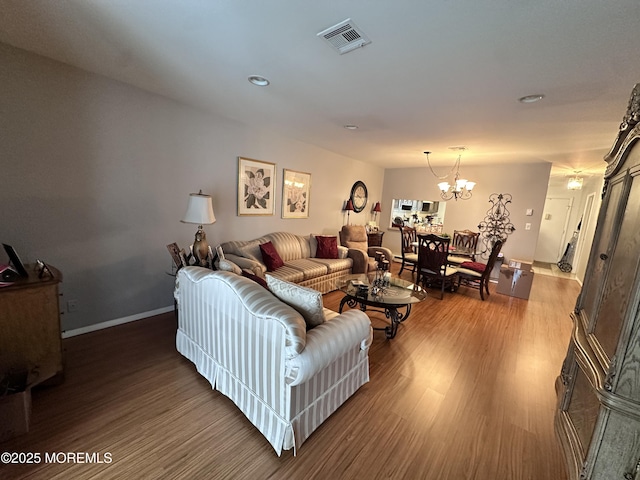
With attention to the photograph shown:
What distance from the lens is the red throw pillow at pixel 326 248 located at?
15.5ft

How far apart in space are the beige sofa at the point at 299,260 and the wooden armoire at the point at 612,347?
288cm

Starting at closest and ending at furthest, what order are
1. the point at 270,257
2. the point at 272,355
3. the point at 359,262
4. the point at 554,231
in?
the point at 272,355 < the point at 270,257 < the point at 359,262 < the point at 554,231

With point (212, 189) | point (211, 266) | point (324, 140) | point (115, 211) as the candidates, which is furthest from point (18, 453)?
point (324, 140)

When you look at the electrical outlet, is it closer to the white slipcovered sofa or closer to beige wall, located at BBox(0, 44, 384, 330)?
beige wall, located at BBox(0, 44, 384, 330)

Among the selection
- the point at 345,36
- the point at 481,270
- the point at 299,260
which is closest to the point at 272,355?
the point at 345,36

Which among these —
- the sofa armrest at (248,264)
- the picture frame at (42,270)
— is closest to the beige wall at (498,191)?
the sofa armrest at (248,264)

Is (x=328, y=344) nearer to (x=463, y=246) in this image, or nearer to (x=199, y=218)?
(x=199, y=218)

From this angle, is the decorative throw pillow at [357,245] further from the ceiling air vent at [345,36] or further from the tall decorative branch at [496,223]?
the ceiling air vent at [345,36]

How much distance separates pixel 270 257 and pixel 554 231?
8704 millimetres

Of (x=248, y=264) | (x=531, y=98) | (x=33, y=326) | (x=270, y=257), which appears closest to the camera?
(x=33, y=326)

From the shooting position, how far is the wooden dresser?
5.52 ft

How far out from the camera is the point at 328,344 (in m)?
1.63

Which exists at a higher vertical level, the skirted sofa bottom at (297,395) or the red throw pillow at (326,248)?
the red throw pillow at (326,248)

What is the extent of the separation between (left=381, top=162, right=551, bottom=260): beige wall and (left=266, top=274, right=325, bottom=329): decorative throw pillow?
4295 mm
